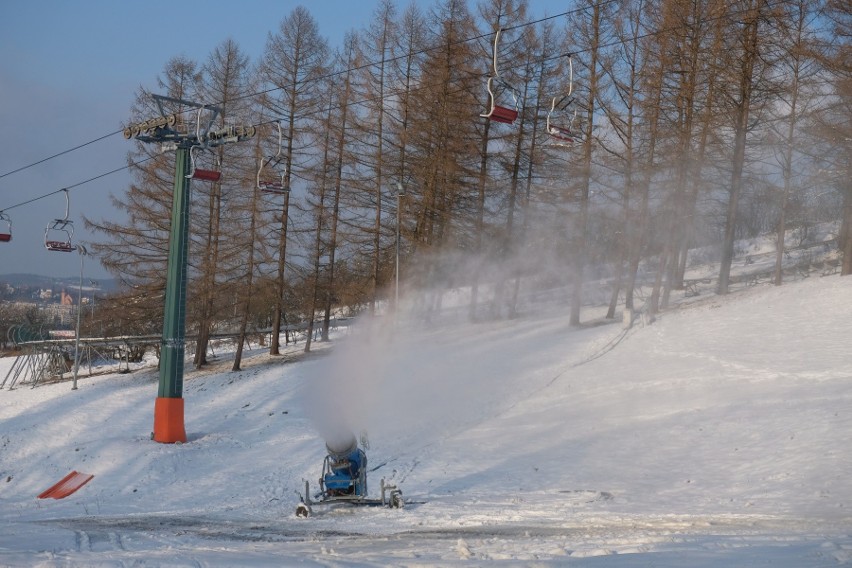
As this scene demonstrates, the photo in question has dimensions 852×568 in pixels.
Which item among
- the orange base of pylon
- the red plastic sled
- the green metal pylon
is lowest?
the red plastic sled

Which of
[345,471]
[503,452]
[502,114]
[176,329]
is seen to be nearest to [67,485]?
[176,329]

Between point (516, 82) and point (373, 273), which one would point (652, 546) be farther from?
point (373, 273)

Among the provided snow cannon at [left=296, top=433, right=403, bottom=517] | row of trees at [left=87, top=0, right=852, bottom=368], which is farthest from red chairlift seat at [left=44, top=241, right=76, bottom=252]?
snow cannon at [left=296, top=433, right=403, bottom=517]

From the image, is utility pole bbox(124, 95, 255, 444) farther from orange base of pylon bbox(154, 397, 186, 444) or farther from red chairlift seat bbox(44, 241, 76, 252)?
red chairlift seat bbox(44, 241, 76, 252)

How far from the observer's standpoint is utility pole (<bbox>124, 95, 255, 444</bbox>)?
22000mm

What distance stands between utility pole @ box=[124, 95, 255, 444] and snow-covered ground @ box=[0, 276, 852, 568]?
1062mm

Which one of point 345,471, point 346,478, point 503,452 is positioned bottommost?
point 503,452

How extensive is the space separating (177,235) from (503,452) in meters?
11.2

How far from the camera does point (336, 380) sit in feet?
60.2

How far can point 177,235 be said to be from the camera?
22.9 metres

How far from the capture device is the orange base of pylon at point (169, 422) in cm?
2203

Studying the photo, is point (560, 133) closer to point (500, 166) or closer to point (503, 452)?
point (503, 452)

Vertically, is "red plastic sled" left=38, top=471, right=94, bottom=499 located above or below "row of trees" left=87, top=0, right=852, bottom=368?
below

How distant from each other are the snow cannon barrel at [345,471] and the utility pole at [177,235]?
938cm
